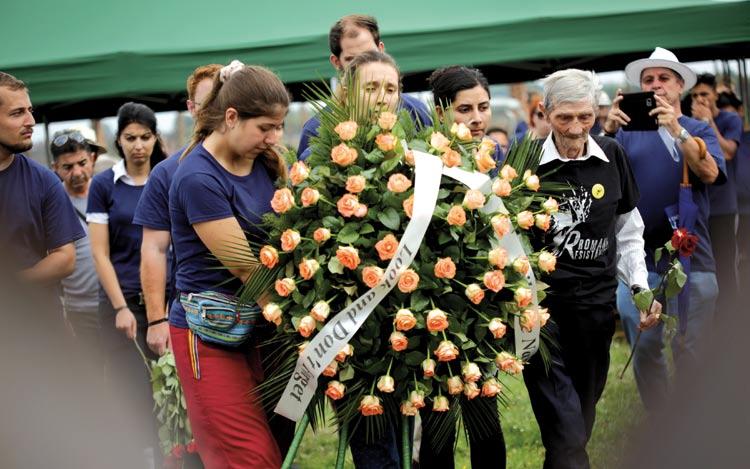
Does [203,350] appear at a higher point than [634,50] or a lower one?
lower

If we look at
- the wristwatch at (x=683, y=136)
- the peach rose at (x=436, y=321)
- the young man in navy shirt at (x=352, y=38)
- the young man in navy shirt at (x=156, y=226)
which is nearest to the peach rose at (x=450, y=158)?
the peach rose at (x=436, y=321)

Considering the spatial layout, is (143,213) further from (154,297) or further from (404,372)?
(404,372)

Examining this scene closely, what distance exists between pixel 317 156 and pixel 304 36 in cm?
497

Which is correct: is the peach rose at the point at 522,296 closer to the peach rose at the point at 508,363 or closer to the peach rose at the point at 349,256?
the peach rose at the point at 508,363

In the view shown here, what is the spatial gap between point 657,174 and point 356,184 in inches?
126

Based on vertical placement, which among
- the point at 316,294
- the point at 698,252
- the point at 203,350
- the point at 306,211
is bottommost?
the point at 698,252

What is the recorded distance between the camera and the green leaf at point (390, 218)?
10.1 ft

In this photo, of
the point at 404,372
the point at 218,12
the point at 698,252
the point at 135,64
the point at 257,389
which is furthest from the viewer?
the point at 218,12

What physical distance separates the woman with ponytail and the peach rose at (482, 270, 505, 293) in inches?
31.7

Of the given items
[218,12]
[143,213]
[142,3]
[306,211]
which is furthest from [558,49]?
[306,211]

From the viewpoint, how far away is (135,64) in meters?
8.22

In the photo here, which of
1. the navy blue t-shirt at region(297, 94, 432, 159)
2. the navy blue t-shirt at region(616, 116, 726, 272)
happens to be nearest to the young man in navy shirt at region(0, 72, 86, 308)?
the navy blue t-shirt at region(297, 94, 432, 159)

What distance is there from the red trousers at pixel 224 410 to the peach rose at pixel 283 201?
60 centimetres

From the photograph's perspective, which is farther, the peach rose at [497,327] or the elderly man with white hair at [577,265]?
the elderly man with white hair at [577,265]
